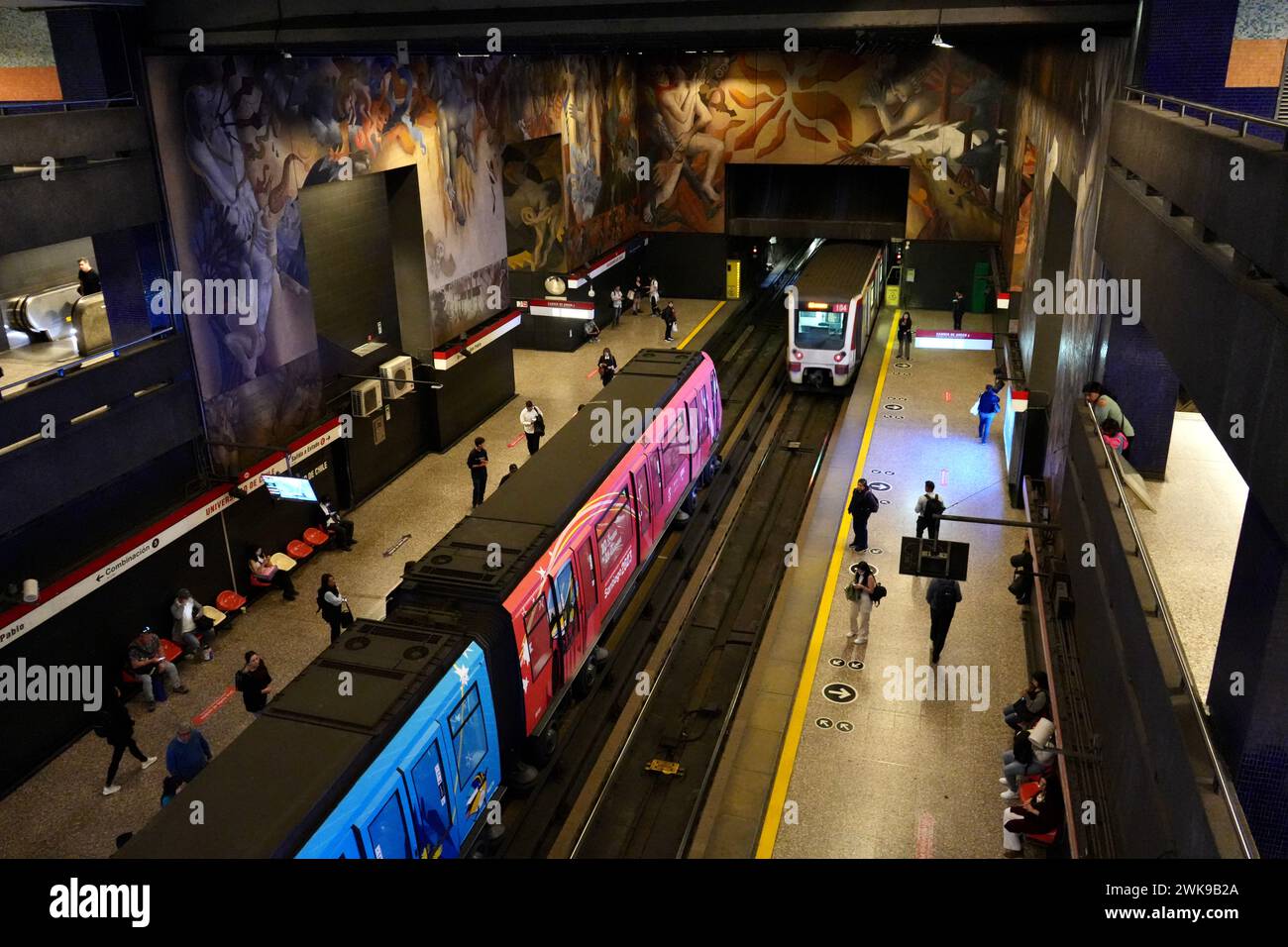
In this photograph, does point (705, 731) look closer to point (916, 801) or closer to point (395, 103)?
point (916, 801)

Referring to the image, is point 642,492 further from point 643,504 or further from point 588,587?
point 588,587

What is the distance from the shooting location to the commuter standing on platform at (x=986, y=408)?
1906 cm

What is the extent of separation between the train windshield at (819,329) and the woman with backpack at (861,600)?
1050cm

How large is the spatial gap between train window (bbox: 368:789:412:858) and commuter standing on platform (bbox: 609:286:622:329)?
2254cm

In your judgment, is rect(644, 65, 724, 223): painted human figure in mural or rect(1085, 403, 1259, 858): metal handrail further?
rect(644, 65, 724, 223): painted human figure in mural

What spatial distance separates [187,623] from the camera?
43.1ft

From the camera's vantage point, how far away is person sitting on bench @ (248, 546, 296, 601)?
14539mm

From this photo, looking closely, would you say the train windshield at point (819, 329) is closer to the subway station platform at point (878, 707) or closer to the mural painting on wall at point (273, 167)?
the subway station platform at point (878, 707)

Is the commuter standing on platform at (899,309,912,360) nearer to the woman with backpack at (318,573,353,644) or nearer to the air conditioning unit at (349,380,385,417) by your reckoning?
the air conditioning unit at (349,380,385,417)

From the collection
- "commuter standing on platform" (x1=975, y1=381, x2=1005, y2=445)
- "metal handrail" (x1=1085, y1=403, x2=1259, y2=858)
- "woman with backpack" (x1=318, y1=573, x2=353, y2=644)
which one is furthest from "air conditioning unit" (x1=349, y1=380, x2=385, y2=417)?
"metal handrail" (x1=1085, y1=403, x2=1259, y2=858)

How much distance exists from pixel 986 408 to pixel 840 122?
43.3 feet

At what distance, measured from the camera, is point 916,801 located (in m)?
10.4

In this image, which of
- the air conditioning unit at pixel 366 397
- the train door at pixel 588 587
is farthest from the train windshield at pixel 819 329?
the train door at pixel 588 587
